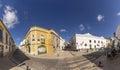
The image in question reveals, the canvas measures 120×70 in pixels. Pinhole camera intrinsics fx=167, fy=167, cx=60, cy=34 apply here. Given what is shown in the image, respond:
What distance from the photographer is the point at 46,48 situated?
49062 mm

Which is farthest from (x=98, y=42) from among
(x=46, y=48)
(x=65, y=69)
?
(x=65, y=69)

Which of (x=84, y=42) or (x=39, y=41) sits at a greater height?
(x=39, y=41)

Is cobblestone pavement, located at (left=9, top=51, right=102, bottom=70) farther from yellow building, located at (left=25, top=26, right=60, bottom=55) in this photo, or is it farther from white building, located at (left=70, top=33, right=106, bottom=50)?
white building, located at (left=70, top=33, right=106, bottom=50)

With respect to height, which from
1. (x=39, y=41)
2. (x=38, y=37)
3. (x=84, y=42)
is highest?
(x=38, y=37)

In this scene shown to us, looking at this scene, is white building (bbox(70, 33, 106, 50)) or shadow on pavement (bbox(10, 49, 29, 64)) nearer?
shadow on pavement (bbox(10, 49, 29, 64))

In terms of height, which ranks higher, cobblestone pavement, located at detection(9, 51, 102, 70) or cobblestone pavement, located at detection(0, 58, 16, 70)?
cobblestone pavement, located at detection(0, 58, 16, 70)

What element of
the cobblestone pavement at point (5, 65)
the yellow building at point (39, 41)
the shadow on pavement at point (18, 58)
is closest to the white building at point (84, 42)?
the yellow building at point (39, 41)

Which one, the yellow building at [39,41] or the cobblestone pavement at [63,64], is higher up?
the yellow building at [39,41]

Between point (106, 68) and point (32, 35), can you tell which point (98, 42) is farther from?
point (106, 68)

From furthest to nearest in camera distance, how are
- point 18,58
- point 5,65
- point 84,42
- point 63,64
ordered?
point 84,42 < point 18,58 < point 63,64 < point 5,65

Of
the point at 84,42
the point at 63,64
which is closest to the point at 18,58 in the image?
the point at 63,64

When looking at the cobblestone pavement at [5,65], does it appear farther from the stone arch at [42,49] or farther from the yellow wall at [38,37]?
the stone arch at [42,49]

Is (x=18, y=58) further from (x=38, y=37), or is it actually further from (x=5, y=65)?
(x=38, y=37)

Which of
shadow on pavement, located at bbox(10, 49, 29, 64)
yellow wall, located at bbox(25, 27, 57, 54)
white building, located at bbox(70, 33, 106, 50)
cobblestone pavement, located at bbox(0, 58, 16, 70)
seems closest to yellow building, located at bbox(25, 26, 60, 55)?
yellow wall, located at bbox(25, 27, 57, 54)
